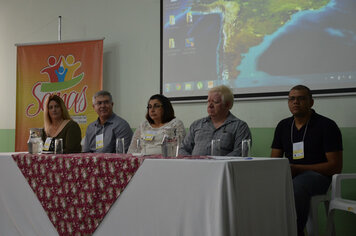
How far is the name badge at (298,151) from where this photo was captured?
325 cm

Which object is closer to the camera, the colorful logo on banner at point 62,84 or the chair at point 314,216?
the chair at point 314,216

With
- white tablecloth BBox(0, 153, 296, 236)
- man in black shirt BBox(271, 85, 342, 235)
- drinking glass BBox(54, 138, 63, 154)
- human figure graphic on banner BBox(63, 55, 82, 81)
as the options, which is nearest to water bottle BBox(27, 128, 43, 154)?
drinking glass BBox(54, 138, 63, 154)

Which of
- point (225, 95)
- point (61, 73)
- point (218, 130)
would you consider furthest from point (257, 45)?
point (61, 73)

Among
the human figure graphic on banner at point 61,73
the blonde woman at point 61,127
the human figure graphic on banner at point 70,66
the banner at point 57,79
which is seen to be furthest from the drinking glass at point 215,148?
the human figure graphic on banner at point 61,73

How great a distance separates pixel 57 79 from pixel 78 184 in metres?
2.80

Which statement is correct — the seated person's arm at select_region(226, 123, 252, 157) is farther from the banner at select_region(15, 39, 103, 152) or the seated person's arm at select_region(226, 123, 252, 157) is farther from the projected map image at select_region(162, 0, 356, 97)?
the banner at select_region(15, 39, 103, 152)

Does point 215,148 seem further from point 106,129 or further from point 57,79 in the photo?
point 57,79

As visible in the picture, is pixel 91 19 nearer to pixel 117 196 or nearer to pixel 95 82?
pixel 95 82

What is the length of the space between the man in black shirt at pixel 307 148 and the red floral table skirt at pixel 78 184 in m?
1.17

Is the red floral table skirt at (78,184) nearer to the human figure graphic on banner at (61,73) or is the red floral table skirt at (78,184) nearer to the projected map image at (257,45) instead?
the projected map image at (257,45)

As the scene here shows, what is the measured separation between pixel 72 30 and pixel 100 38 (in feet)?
2.04

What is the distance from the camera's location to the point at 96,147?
4164 mm

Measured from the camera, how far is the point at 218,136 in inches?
134

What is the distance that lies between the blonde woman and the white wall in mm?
1092
